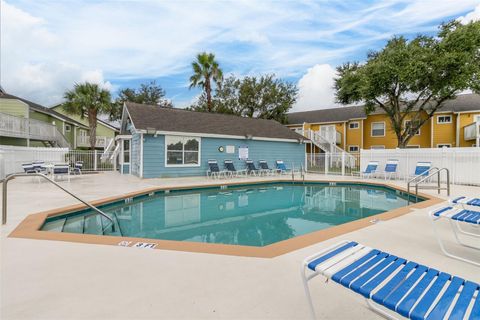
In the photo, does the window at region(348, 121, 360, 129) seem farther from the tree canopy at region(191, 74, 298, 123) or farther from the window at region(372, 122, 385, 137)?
the tree canopy at region(191, 74, 298, 123)

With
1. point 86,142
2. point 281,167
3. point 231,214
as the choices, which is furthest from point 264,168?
point 86,142

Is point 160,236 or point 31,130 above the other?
point 31,130

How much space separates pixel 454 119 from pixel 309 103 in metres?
15.9

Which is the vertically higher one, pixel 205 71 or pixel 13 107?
pixel 205 71

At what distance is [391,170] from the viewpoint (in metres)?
13.4

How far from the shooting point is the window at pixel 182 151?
551 inches

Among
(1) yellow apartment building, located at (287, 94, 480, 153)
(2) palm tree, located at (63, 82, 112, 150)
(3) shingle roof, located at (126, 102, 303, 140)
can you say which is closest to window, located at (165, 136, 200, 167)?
(3) shingle roof, located at (126, 102, 303, 140)

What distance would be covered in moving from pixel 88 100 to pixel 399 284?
2248cm

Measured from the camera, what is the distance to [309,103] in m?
34.5

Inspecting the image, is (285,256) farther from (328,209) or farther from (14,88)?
(14,88)

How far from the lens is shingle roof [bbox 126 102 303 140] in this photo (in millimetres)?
13984

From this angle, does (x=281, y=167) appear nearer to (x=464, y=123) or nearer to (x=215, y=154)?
(x=215, y=154)

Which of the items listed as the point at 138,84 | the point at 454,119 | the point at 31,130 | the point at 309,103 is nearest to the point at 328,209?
the point at 31,130

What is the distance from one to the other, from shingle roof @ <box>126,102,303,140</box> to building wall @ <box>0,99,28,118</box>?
10.9 metres
